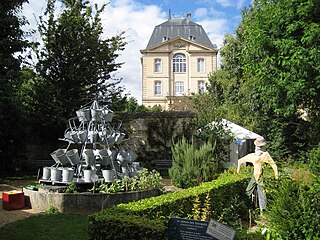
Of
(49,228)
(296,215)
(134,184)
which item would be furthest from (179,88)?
(296,215)

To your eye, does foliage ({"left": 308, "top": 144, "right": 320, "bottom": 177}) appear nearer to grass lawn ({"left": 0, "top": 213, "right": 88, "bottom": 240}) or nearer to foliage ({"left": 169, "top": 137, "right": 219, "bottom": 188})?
foliage ({"left": 169, "top": 137, "right": 219, "bottom": 188})

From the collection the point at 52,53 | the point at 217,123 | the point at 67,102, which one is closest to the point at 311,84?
the point at 217,123

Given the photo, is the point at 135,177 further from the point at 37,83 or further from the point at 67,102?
the point at 37,83

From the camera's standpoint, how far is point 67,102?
18797mm

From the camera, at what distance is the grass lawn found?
6.84 m

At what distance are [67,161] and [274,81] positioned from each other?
381 inches

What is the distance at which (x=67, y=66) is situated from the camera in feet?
63.3

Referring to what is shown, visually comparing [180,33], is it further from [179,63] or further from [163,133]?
[163,133]

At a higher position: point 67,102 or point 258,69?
point 258,69

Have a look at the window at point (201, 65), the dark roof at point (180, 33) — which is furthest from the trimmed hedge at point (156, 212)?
the dark roof at point (180, 33)

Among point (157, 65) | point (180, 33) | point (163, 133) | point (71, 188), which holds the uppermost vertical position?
point (180, 33)

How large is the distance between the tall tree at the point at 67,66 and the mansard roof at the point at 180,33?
107 feet

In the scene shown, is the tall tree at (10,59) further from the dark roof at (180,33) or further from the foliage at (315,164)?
the dark roof at (180,33)

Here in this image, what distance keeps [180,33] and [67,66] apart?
119ft
